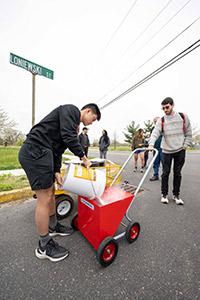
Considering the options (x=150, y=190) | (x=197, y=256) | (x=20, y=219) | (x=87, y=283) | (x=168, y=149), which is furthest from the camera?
(x=150, y=190)

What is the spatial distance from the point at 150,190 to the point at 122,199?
86.6 inches

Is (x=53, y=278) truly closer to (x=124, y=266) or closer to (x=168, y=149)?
(x=124, y=266)

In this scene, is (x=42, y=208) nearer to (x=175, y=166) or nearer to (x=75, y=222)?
(x=75, y=222)

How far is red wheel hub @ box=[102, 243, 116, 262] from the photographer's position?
138 centimetres

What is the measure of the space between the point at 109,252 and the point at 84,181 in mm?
704

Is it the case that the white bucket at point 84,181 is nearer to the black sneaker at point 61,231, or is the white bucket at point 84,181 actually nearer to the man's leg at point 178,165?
the black sneaker at point 61,231

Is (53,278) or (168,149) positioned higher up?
(168,149)

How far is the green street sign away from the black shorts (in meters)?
3.07

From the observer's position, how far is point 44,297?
111 centimetres

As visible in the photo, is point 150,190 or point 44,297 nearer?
point 44,297

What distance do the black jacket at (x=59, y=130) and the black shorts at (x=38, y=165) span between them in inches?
3.0

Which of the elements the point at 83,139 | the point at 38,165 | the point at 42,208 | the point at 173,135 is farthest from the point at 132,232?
the point at 83,139

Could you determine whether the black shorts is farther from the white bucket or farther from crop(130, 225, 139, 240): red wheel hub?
crop(130, 225, 139, 240): red wheel hub

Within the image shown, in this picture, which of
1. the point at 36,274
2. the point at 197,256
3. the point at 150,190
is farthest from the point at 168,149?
the point at 36,274
